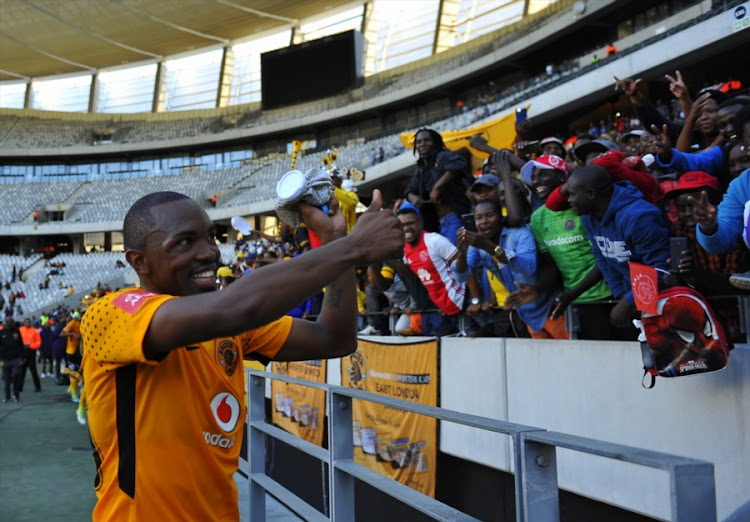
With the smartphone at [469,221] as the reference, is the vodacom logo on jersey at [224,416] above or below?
below

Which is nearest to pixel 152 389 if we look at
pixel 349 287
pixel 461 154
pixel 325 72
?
pixel 349 287

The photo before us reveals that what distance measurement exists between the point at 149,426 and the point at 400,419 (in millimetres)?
3478

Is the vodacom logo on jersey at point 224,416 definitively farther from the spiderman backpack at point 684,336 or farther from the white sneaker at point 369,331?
the white sneaker at point 369,331

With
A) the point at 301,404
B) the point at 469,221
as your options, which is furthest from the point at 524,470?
the point at 301,404

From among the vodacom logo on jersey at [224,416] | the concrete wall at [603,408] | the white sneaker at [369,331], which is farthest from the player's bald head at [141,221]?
the white sneaker at [369,331]

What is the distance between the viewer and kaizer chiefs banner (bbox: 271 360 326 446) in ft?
20.6

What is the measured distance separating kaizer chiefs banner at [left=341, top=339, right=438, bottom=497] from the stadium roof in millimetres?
41603

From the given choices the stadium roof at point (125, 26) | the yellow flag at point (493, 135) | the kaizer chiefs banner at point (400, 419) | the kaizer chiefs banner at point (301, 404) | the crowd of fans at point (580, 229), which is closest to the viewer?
the crowd of fans at point (580, 229)

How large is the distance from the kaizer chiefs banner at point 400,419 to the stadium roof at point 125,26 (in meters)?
41.6

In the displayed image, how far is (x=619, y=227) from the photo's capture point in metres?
3.45

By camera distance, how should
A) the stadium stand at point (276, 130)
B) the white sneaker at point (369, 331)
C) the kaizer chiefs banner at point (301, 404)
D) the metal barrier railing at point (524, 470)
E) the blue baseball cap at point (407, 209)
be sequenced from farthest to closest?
1. the stadium stand at point (276, 130)
2. the white sneaker at point (369, 331)
3. the kaizer chiefs banner at point (301, 404)
4. the blue baseball cap at point (407, 209)
5. the metal barrier railing at point (524, 470)

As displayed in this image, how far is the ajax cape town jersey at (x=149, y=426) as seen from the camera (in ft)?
5.53

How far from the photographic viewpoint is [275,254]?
9703 millimetres

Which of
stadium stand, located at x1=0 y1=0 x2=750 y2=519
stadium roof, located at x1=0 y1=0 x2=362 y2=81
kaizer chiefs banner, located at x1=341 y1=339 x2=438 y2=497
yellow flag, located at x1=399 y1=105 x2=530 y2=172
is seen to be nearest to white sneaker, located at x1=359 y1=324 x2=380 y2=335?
kaizer chiefs banner, located at x1=341 y1=339 x2=438 y2=497
